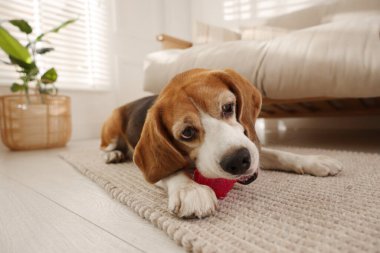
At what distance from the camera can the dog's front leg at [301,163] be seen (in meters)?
1.27

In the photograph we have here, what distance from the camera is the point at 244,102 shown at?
119 centimetres

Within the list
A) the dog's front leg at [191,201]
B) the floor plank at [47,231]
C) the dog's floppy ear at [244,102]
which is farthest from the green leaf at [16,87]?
the dog's front leg at [191,201]

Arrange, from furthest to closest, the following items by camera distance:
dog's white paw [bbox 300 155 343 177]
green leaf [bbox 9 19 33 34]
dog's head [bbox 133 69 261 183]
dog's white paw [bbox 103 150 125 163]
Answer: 1. green leaf [bbox 9 19 33 34]
2. dog's white paw [bbox 103 150 125 163]
3. dog's white paw [bbox 300 155 343 177]
4. dog's head [bbox 133 69 261 183]

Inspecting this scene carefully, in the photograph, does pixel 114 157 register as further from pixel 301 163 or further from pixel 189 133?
pixel 301 163

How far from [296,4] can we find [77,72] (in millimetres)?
3254

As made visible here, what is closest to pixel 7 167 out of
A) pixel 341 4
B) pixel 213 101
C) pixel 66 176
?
pixel 66 176

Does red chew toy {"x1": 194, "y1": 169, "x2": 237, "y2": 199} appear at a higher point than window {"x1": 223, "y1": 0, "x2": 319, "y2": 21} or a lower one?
lower

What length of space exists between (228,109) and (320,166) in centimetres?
51

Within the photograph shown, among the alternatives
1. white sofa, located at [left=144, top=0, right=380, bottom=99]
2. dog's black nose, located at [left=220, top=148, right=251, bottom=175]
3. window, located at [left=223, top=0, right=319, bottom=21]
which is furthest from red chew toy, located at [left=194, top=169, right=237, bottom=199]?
window, located at [left=223, top=0, right=319, bottom=21]

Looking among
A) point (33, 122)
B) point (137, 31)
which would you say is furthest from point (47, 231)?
point (137, 31)

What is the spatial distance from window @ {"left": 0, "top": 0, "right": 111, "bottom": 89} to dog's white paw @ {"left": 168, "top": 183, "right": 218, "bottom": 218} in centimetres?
314

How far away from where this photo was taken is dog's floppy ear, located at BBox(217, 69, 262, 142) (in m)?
1.16

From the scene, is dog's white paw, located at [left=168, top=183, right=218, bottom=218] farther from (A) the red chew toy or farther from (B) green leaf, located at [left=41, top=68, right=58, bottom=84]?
(B) green leaf, located at [left=41, top=68, right=58, bottom=84]

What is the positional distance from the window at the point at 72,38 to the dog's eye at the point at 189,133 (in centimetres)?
299
